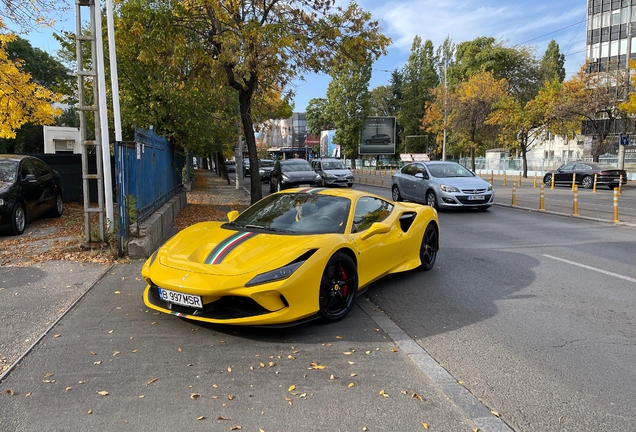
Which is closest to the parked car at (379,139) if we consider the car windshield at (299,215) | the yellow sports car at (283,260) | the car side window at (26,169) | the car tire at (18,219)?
the car side window at (26,169)

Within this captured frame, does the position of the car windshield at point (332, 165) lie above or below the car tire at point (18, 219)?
above

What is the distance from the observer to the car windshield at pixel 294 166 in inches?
860

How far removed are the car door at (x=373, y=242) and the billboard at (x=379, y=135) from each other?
186 ft

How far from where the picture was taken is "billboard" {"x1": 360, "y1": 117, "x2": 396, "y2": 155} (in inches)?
2438

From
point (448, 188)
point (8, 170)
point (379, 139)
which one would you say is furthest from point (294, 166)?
point (379, 139)

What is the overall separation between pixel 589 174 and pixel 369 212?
24.5 meters

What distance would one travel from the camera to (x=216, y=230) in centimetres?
528

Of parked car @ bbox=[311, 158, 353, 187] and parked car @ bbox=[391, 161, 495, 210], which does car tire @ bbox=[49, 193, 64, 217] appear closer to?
parked car @ bbox=[391, 161, 495, 210]

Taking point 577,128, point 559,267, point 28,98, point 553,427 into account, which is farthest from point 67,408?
point 577,128

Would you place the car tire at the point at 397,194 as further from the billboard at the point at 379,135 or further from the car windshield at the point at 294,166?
the billboard at the point at 379,135

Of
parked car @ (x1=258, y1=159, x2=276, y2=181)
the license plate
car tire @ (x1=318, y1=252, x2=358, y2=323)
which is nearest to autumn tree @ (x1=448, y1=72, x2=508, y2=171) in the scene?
parked car @ (x1=258, y1=159, x2=276, y2=181)

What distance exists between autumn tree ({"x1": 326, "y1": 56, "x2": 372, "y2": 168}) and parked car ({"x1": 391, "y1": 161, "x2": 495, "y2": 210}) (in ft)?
168

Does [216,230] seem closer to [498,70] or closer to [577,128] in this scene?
[577,128]

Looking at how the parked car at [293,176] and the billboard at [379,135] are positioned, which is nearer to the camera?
the parked car at [293,176]
